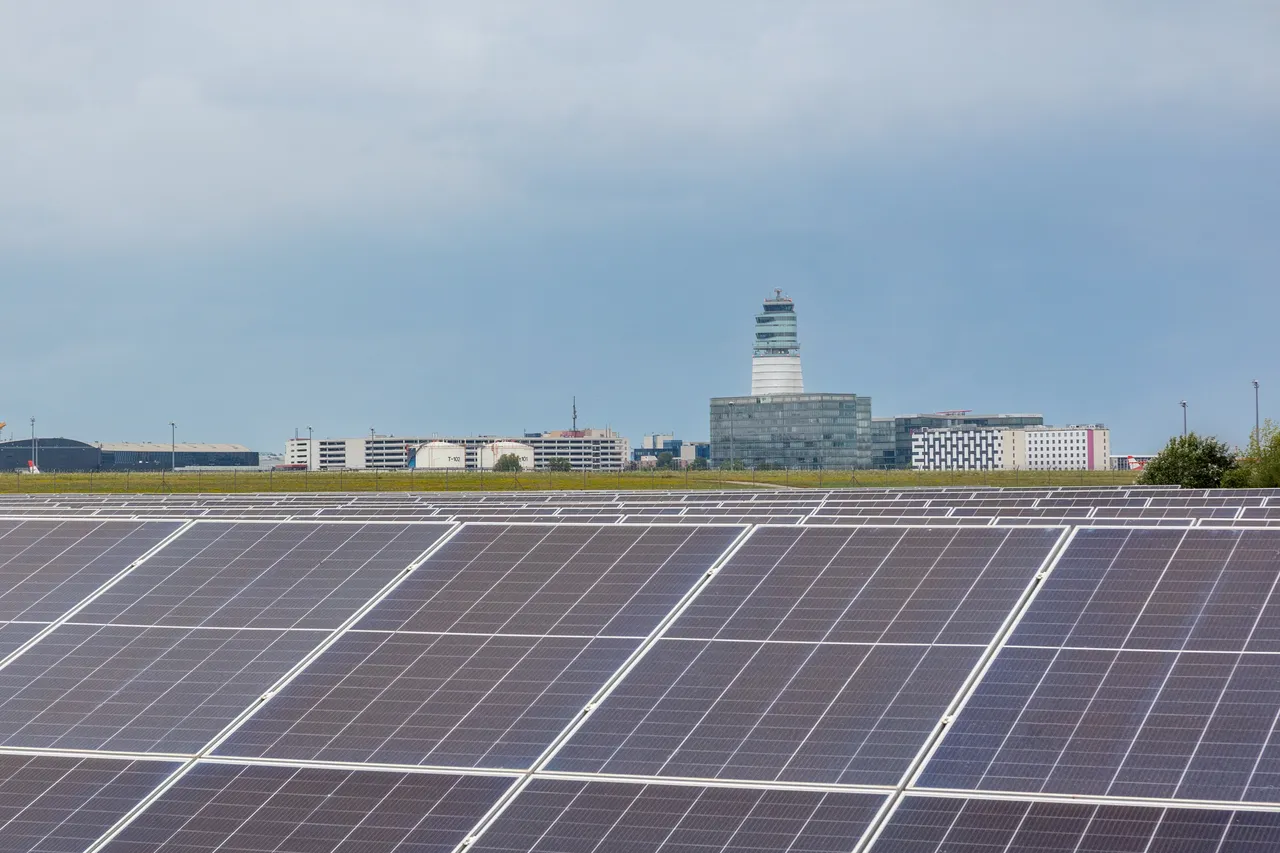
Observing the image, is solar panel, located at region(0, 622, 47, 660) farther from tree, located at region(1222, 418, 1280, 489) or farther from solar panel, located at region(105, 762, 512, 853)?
tree, located at region(1222, 418, 1280, 489)

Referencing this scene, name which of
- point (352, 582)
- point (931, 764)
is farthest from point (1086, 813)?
Answer: point (352, 582)

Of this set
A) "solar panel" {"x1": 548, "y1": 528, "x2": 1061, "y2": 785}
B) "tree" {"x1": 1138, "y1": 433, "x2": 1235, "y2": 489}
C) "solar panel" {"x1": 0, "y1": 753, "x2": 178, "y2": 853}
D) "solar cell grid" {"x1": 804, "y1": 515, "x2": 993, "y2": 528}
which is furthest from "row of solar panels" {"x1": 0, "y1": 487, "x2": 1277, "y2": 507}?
"tree" {"x1": 1138, "y1": 433, "x2": 1235, "y2": 489}

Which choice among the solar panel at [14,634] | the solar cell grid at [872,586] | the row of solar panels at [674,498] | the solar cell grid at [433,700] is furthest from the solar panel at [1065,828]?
the row of solar panels at [674,498]

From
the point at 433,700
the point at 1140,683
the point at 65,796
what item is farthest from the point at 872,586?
the point at 65,796

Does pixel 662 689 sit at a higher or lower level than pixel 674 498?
lower

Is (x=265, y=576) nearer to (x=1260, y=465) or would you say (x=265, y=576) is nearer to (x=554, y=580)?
(x=554, y=580)

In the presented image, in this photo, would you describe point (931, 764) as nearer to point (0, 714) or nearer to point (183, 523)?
point (0, 714)

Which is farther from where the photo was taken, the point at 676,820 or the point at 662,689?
the point at 662,689
